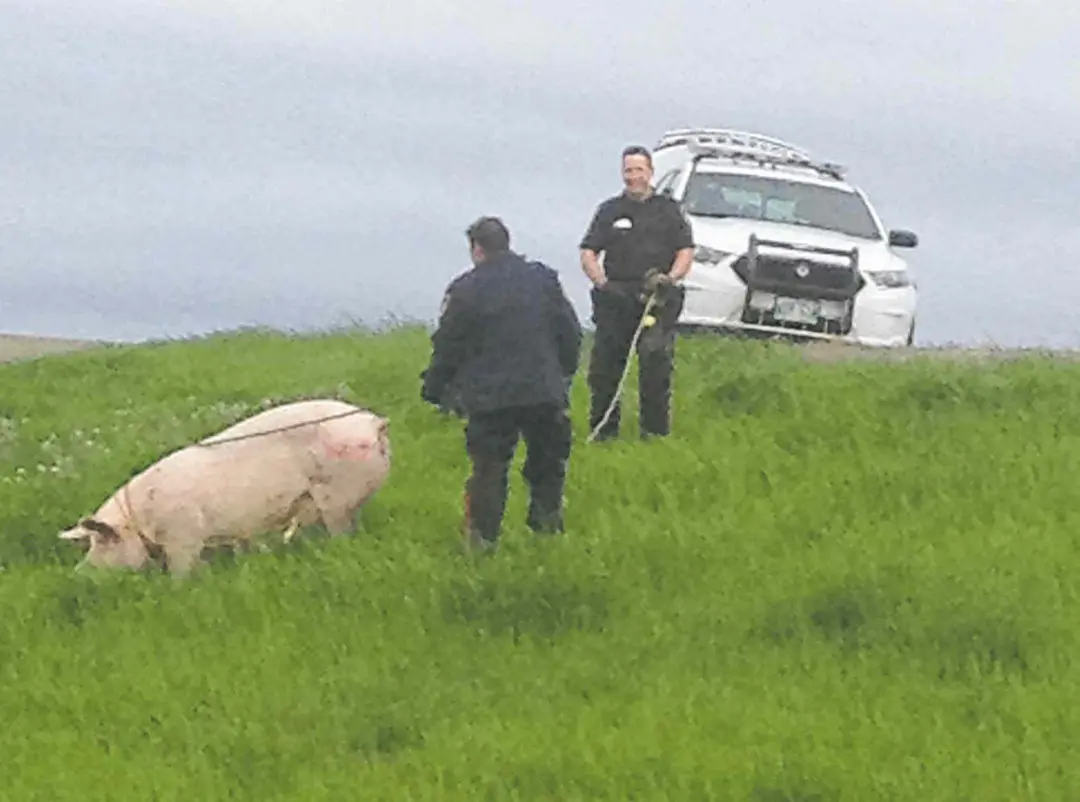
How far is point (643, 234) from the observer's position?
1209 centimetres

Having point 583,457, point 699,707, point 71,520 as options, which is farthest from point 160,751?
point 583,457

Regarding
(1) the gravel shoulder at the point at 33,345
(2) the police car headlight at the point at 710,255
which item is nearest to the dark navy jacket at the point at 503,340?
(2) the police car headlight at the point at 710,255

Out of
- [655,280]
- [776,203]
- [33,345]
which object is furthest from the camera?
[33,345]

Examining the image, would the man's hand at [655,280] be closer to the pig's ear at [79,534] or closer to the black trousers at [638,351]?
the black trousers at [638,351]

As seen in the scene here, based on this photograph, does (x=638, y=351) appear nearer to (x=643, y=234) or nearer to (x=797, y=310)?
(x=643, y=234)

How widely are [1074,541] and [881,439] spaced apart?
2915 mm

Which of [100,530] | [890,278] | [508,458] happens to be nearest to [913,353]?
[890,278]

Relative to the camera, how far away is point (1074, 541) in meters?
9.34

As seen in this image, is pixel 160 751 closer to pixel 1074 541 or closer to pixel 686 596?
pixel 686 596

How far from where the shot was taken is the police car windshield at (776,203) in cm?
1706

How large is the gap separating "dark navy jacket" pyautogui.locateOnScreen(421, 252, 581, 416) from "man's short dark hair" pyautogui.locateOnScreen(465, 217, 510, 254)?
47 mm

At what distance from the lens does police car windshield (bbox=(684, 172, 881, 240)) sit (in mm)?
17062

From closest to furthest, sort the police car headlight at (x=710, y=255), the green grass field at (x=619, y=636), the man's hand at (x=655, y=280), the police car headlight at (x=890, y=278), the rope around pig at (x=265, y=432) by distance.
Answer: the green grass field at (x=619, y=636), the rope around pig at (x=265, y=432), the man's hand at (x=655, y=280), the police car headlight at (x=710, y=255), the police car headlight at (x=890, y=278)

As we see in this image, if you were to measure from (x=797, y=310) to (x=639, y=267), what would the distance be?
4.47 metres
